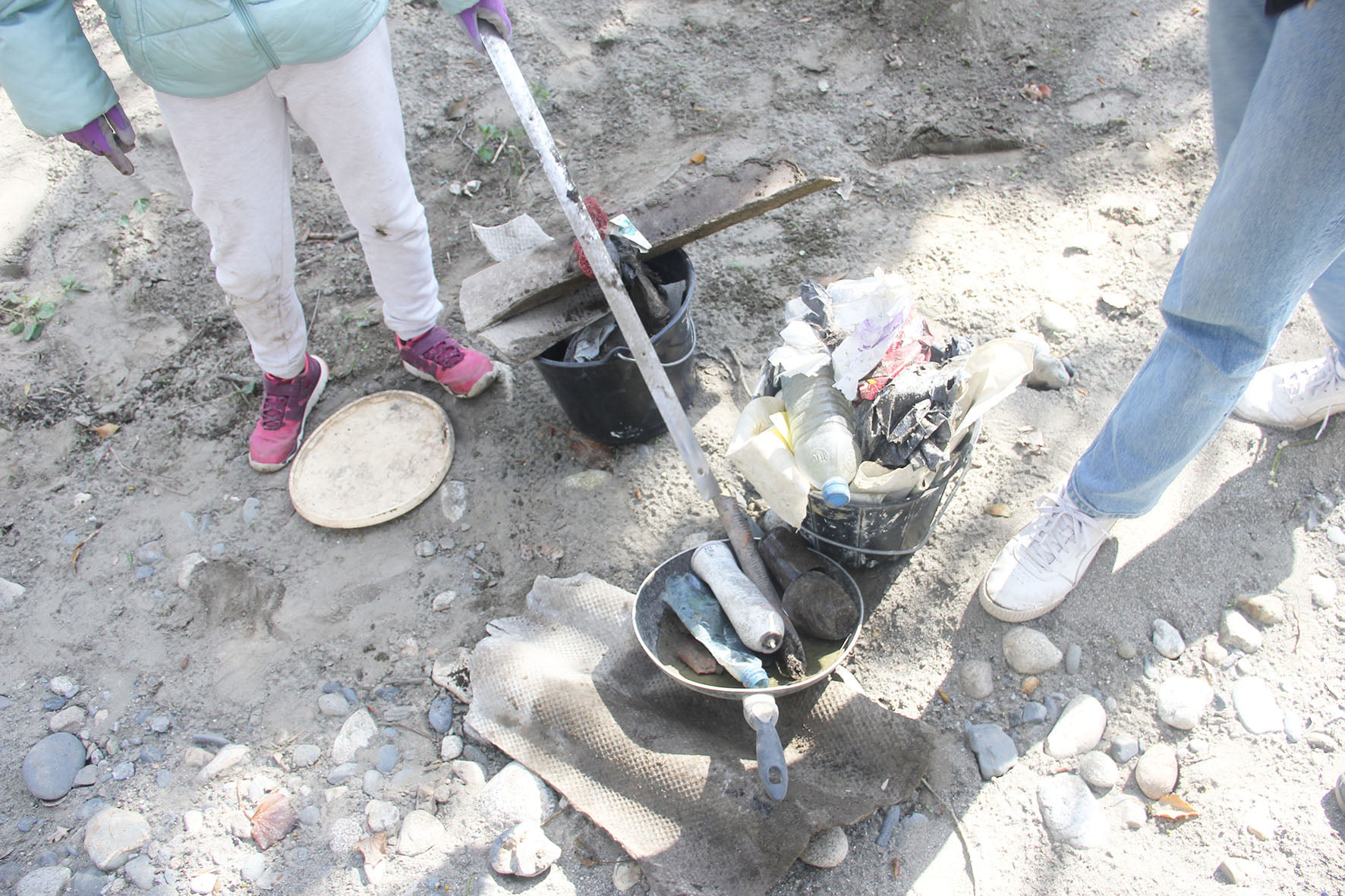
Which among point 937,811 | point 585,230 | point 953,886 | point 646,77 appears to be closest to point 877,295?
point 585,230

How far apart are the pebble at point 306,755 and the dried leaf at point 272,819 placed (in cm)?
9

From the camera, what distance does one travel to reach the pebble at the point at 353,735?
2064 mm

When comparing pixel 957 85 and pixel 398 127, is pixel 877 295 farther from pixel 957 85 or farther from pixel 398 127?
pixel 957 85

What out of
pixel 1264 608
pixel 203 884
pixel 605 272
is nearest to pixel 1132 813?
→ pixel 1264 608

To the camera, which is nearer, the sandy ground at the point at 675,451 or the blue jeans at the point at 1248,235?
the blue jeans at the point at 1248,235

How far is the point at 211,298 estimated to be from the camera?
10.7 feet

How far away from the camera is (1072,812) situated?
1.80 m

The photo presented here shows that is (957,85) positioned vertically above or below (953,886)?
above

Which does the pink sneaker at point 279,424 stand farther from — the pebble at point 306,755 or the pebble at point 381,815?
the pebble at point 381,815

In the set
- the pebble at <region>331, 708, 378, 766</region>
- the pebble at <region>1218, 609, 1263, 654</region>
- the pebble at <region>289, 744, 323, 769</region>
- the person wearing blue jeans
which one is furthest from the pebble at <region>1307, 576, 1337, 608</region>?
the pebble at <region>289, 744, 323, 769</region>

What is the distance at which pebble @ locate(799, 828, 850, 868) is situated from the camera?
1767mm

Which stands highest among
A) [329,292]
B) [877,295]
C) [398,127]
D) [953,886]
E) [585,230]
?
[398,127]

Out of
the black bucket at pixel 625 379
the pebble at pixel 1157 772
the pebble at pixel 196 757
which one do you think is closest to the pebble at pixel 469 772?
the pebble at pixel 196 757

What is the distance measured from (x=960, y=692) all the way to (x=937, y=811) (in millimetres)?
326
